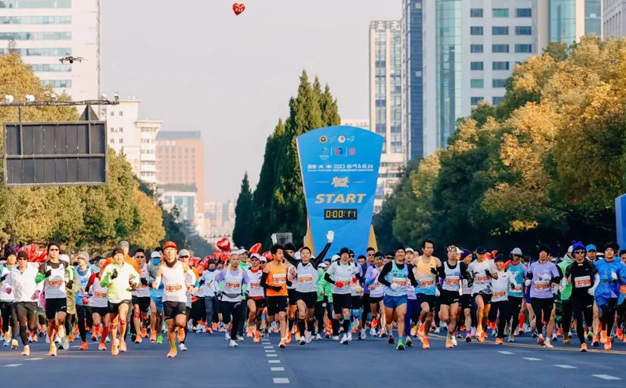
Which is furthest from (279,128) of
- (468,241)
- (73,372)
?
(73,372)

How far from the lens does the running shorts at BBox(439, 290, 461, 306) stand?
28.4m

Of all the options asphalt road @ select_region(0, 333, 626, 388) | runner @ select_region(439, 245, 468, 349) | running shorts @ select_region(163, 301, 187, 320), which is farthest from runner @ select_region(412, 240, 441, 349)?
running shorts @ select_region(163, 301, 187, 320)

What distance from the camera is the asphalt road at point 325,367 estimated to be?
1838 centimetres

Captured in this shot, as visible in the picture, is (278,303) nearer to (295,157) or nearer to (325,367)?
(325,367)

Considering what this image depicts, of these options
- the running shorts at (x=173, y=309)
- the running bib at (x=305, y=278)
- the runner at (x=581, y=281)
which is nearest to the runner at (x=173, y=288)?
the running shorts at (x=173, y=309)

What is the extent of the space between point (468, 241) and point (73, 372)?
267 ft

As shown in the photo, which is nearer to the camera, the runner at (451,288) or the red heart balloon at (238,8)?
the runner at (451,288)

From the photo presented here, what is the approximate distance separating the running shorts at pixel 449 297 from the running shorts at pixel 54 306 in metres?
6.68

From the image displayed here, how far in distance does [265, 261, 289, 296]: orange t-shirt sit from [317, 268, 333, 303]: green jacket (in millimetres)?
4032

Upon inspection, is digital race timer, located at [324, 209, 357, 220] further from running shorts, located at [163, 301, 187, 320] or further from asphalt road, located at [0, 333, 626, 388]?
running shorts, located at [163, 301, 187, 320]

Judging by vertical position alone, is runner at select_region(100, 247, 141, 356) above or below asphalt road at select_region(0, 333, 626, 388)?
above

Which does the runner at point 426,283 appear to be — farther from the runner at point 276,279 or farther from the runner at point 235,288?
the runner at point 235,288

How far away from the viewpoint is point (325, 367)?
21562 mm

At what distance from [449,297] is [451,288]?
164 mm
